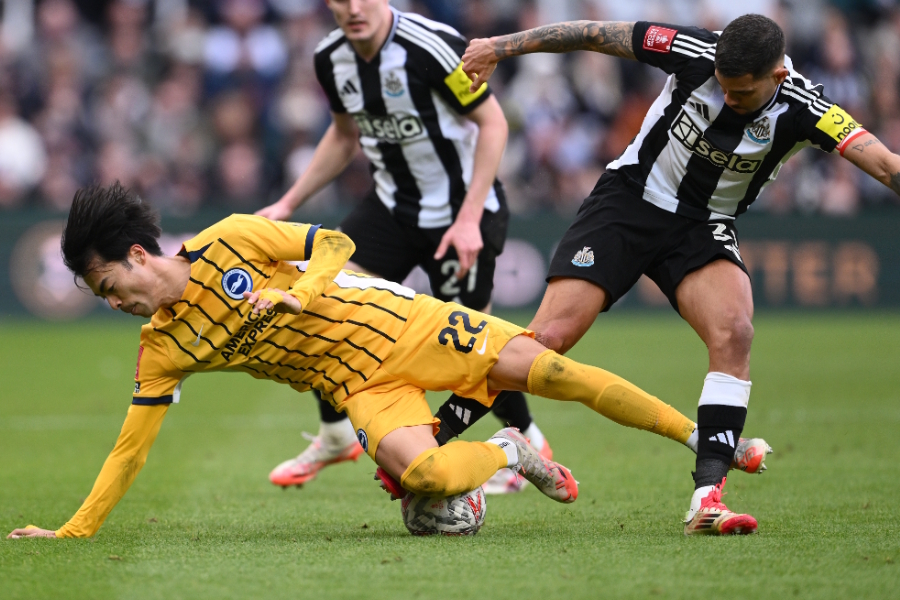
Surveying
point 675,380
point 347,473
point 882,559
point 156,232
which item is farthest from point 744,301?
point 675,380

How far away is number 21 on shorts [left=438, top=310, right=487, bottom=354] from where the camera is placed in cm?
455

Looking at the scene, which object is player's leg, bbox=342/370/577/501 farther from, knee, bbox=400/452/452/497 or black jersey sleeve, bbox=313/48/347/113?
black jersey sleeve, bbox=313/48/347/113

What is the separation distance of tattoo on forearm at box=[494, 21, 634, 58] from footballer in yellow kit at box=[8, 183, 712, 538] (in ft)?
3.95

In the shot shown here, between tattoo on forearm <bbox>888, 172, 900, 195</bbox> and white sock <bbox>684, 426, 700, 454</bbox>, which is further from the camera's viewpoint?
white sock <bbox>684, 426, 700, 454</bbox>

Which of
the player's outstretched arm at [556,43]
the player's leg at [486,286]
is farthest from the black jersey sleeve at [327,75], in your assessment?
the player's outstretched arm at [556,43]

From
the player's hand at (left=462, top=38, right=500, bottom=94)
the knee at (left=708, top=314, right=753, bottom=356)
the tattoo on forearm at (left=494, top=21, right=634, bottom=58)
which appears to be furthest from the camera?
the player's hand at (left=462, top=38, right=500, bottom=94)

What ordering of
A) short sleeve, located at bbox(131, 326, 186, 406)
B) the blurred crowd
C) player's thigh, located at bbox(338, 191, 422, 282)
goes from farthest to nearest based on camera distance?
the blurred crowd < player's thigh, located at bbox(338, 191, 422, 282) < short sleeve, located at bbox(131, 326, 186, 406)

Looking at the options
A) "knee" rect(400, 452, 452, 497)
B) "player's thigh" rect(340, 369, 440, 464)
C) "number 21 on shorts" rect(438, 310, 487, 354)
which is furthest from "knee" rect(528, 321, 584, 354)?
"knee" rect(400, 452, 452, 497)

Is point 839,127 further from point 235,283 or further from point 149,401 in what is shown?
point 149,401

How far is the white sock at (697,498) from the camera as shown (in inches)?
172

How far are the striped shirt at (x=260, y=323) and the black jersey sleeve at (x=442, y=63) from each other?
1.55 m

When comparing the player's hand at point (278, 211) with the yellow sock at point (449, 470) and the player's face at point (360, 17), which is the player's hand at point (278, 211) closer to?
the player's face at point (360, 17)

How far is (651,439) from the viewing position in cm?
784

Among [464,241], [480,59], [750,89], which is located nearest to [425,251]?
[464,241]
